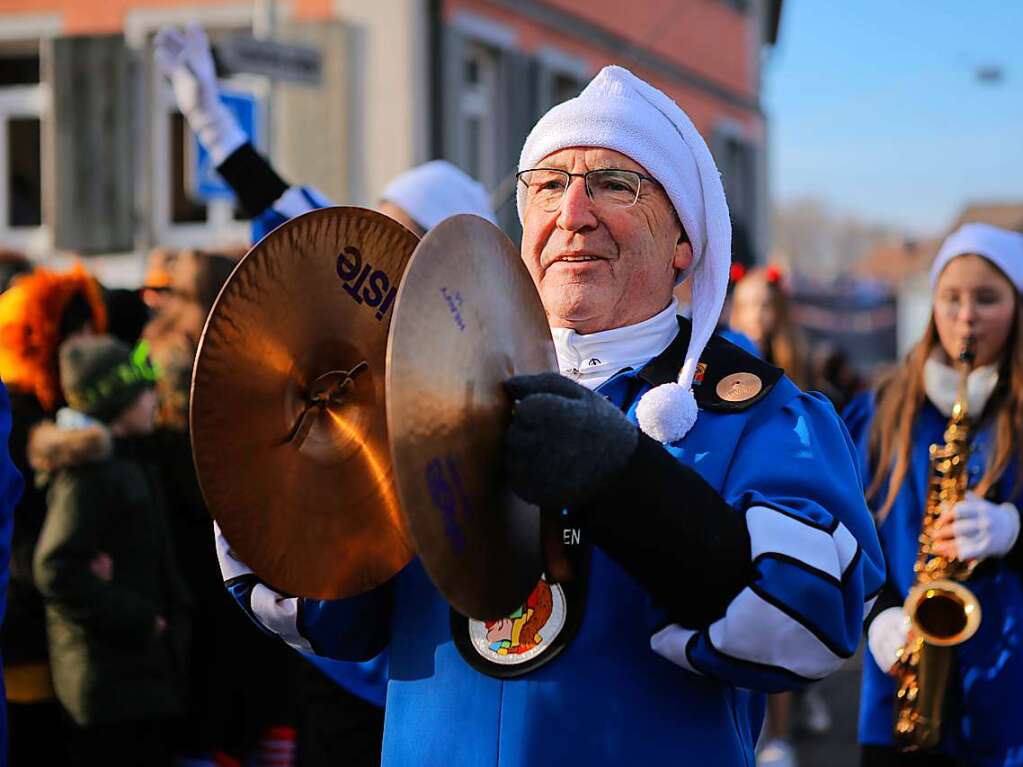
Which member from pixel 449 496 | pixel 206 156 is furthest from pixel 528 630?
pixel 206 156

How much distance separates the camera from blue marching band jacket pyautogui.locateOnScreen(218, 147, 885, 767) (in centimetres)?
207

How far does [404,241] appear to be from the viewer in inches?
89.0

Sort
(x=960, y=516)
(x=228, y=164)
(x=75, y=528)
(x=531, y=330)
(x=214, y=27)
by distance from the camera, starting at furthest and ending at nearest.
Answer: (x=214, y=27)
(x=228, y=164)
(x=75, y=528)
(x=960, y=516)
(x=531, y=330)

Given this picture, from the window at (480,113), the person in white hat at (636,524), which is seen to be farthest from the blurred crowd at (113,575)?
the window at (480,113)

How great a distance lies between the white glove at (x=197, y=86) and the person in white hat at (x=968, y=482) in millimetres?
1979

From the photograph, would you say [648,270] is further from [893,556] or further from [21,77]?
[21,77]

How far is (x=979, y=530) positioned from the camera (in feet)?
13.1

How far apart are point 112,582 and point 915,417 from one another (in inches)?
88.3

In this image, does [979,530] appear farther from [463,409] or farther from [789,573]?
[463,409]

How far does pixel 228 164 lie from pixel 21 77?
9.92 metres

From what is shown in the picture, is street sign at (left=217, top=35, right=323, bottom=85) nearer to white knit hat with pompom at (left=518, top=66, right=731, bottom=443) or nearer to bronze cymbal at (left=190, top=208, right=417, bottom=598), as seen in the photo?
white knit hat with pompom at (left=518, top=66, right=731, bottom=443)

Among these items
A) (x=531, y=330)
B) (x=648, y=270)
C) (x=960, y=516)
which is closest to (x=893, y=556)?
(x=960, y=516)

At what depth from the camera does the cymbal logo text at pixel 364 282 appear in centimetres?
222

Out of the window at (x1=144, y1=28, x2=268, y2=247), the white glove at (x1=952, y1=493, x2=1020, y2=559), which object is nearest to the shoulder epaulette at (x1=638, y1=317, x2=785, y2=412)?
the white glove at (x1=952, y1=493, x2=1020, y2=559)
